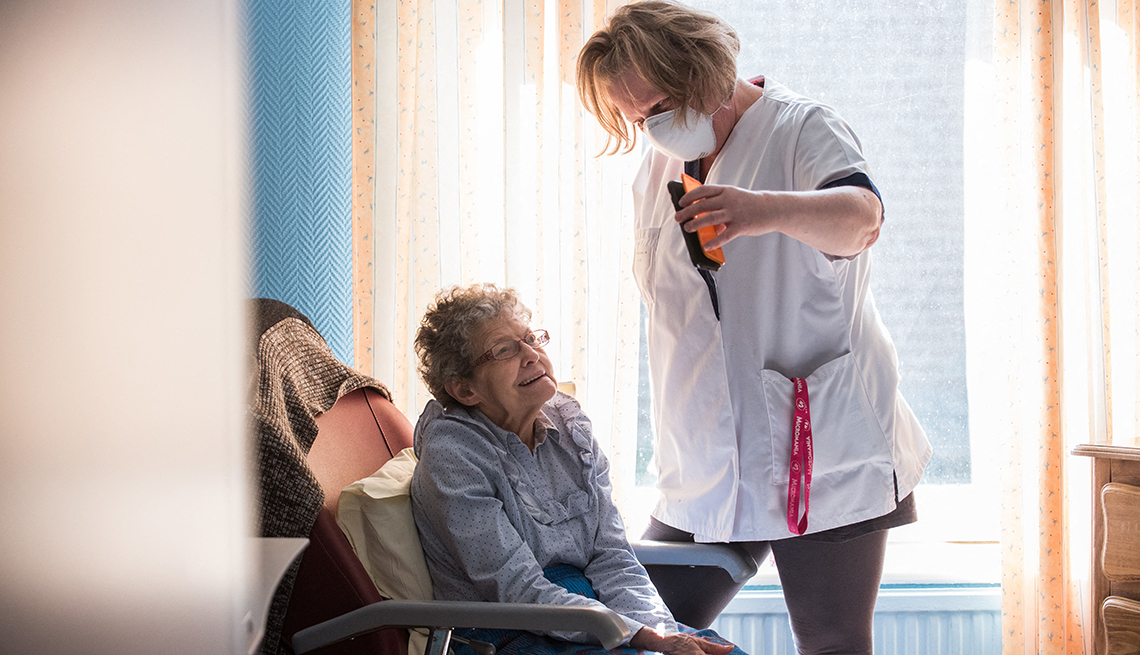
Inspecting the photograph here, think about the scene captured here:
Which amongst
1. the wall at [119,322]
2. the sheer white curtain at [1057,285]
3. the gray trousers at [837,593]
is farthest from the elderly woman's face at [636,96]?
the sheer white curtain at [1057,285]

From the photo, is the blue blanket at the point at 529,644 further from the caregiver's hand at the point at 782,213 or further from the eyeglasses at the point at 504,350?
the caregiver's hand at the point at 782,213

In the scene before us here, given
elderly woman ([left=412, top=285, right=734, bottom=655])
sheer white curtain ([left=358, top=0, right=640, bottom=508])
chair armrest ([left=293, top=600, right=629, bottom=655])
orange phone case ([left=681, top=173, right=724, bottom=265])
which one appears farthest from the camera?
sheer white curtain ([left=358, top=0, right=640, bottom=508])

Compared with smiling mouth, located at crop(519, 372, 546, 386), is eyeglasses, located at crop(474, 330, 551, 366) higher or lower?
higher

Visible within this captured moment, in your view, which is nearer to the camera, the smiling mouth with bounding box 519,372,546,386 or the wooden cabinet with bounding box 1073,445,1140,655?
the smiling mouth with bounding box 519,372,546,386

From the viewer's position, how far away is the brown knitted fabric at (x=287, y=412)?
0.97m

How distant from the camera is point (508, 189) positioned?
2.22 m

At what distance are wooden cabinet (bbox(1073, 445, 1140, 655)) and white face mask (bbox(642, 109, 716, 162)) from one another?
1.07 m

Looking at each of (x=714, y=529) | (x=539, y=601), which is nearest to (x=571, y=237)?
(x=714, y=529)

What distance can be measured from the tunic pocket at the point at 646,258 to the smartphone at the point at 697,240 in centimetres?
23

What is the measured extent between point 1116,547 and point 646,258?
1150 millimetres

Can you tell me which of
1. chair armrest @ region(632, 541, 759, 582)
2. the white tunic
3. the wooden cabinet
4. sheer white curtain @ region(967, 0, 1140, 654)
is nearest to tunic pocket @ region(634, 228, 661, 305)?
the white tunic

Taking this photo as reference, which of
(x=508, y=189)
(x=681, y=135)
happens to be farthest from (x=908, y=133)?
(x=681, y=135)

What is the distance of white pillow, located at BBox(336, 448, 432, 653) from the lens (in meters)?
1.21

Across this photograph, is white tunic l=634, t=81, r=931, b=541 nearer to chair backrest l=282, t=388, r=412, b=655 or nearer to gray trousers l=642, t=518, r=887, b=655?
gray trousers l=642, t=518, r=887, b=655
